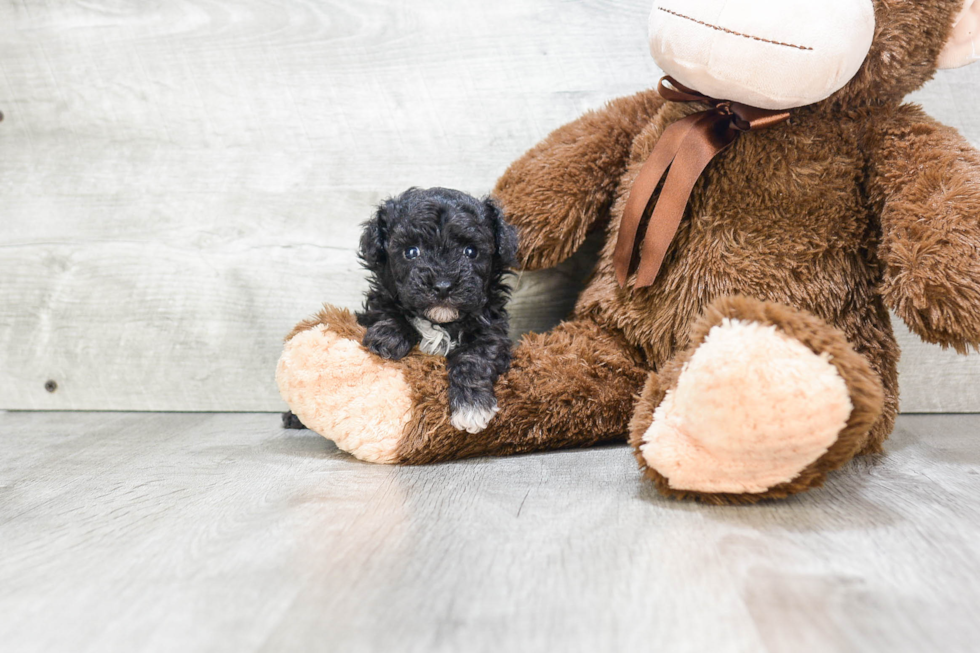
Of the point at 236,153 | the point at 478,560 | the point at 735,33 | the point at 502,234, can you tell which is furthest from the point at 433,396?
the point at 236,153

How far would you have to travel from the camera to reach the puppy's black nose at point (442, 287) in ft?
3.93

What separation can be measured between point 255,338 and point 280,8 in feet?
2.50

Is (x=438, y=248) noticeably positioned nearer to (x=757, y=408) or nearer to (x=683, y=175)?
(x=683, y=175)

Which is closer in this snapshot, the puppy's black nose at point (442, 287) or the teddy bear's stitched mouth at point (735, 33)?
the teddy bear's stitched mouth at point (735, 33)

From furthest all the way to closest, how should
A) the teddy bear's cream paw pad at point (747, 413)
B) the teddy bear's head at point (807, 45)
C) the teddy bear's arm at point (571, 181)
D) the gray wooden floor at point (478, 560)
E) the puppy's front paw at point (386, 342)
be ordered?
the teddy bear's arm at point (571, 181) → the puppy's front paw at point (386, 342) → the teddy bear's head at point (807, 45) → the teddy bear's cream paw pad at point (747, 413) → the gray wooden floor at point (478, 560)

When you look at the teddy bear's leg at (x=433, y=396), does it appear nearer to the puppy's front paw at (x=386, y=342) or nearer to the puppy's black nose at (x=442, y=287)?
the puppy's front paw at (x=386, y=342)

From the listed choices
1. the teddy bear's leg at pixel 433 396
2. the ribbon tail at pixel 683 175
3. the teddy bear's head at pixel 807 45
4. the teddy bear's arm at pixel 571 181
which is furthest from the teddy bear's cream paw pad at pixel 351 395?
the teddy bear's head at pixel 807 45

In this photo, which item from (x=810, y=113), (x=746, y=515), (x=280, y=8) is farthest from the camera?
(x=280, y=8)

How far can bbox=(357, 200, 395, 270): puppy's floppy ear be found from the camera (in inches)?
50.7

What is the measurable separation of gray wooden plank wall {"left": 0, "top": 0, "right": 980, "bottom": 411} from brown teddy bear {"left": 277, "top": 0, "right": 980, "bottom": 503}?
267mm

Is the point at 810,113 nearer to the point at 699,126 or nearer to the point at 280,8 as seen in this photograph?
the point at 699,126

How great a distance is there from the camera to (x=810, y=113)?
1248 mm

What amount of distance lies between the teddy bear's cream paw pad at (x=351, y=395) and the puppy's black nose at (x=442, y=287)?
178 mm

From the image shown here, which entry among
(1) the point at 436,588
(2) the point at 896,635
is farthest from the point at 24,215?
(2) the point at 896,635
